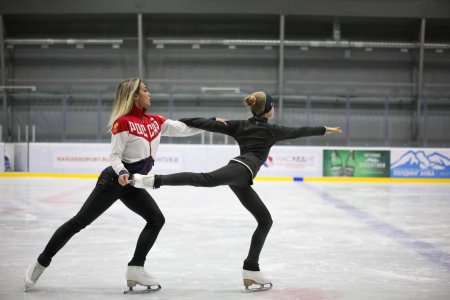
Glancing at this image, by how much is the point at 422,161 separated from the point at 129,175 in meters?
14.8

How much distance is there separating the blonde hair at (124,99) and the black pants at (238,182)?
27.4 inches

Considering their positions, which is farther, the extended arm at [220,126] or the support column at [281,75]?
the support column at [281,75]

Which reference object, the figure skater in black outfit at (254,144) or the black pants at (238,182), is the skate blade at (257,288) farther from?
the black pants at (238,182)

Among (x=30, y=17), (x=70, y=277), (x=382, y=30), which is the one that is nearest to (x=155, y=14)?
(x=30, y=17)

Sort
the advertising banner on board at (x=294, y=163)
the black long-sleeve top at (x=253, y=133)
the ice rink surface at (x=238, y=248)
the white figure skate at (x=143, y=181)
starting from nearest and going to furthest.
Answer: the white figure skate at (x=143, y=181)
the black long-sleeve top at (x=253, y=133)
the ice rink surface at (x=238, y=248)
the advertising banner on board at (x=294, y=163)

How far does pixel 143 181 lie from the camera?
3.92m

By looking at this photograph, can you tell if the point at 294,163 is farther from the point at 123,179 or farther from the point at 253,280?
the point at 123,179

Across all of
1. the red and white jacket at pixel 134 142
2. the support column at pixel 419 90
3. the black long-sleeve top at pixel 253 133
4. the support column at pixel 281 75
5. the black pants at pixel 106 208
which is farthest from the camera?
the support column at pixel 419 90

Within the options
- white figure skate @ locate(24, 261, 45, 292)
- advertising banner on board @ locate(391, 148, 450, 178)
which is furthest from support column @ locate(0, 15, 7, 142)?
white figure skate @ locate(24, 261, 45, 292)

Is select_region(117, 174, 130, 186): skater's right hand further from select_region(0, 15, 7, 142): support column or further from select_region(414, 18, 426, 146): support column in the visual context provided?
select_region(414, 18, 426, 146): support column

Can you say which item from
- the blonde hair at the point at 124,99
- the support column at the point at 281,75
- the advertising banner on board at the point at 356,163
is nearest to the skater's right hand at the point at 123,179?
the blonde hair at the point at 124,99

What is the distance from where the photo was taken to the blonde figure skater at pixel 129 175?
13.8 feet

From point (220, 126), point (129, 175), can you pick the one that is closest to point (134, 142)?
point (129, 175)

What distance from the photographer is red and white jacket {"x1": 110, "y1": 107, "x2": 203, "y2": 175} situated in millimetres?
4160
